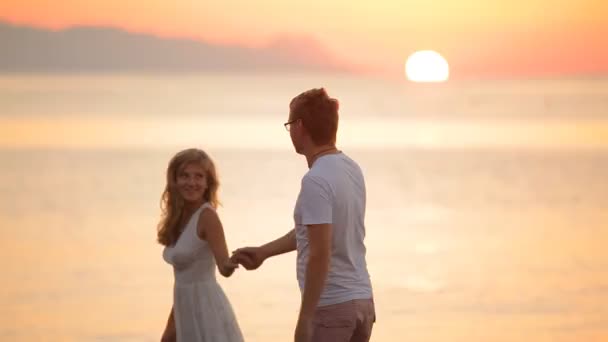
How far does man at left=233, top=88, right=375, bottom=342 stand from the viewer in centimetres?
528

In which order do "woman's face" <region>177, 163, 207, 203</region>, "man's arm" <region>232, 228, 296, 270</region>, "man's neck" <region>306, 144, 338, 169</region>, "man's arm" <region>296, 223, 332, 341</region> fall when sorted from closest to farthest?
"man's arm" <region>296, 223, 332, 341</region>, "man's neck" <region>306, 144, 338, 169</region>, "man's arm" <region>232, 228, 296, 270</region>, "woman's face" <region>177, 163, 207, 203</region>

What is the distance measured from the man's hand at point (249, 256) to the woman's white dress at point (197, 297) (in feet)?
0.95

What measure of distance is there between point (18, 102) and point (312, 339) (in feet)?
187

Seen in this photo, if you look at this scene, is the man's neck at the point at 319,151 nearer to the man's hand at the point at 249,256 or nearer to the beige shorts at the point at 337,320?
the beige shorts at the point at 337,320

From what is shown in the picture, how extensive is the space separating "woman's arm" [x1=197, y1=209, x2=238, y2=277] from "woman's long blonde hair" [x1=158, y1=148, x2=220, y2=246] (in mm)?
127

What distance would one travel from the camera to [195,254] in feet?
21.0

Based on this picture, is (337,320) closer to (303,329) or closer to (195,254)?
(303,329)

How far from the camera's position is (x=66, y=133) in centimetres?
3566


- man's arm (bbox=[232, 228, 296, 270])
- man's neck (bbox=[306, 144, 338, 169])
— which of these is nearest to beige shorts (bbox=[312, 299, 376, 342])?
man's neck (bbox=[306, 144, 338, 169])

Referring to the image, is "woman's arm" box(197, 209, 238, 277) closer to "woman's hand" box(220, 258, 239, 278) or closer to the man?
"woman's hand" box(220, 258, 239, 278)

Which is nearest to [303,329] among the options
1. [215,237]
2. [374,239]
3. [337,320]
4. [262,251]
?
[337,320]

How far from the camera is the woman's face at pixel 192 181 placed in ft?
21.0

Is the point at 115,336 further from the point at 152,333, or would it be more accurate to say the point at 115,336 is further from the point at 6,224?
the point at 6,224

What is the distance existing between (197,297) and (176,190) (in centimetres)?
46
